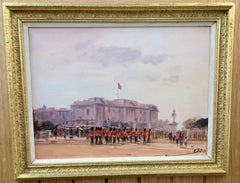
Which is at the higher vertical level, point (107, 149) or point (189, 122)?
point (189, 122)

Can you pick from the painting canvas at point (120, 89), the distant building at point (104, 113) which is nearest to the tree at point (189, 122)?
the painting canvas at point (120, 89)

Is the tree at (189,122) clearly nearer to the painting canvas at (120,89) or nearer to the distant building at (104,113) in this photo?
the painting canvas at (120,89)

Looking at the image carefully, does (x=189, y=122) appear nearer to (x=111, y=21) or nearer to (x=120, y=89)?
(x=120, y=89)

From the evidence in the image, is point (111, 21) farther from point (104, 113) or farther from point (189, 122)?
point (189, 122)

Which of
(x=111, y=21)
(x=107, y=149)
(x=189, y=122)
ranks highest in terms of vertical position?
(x=111, y=21)

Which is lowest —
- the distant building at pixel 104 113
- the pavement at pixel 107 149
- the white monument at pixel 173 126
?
the pavement at pixel 107 149

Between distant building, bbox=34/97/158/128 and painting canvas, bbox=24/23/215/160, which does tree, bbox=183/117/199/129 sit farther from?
distant building, bbox=34/97/158/128

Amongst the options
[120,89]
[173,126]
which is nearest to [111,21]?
[120,89]

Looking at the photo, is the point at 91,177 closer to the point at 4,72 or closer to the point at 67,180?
the point at 67,180
